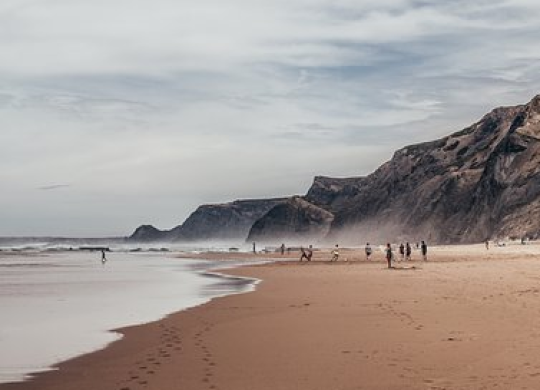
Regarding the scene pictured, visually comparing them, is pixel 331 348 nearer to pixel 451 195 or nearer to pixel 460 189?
pixel 460 189

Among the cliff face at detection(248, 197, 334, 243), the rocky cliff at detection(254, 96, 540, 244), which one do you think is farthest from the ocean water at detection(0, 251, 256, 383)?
the cliff face at detection(248, 197, 334, 243)

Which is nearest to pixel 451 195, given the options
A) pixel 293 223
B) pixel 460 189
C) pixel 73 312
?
pixel 460 189

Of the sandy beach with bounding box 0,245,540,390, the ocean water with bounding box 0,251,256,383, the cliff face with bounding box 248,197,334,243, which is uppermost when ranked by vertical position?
the cliff face with bounding box 248,197,334,243

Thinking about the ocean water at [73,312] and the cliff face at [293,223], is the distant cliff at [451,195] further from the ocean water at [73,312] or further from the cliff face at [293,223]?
the ocean water at [73,312]

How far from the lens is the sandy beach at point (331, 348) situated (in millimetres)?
9555

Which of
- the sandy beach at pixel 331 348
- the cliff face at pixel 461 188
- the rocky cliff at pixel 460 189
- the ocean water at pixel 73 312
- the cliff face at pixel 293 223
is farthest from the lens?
the cliff face at pixel 293 223

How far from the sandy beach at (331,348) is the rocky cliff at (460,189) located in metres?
64.3

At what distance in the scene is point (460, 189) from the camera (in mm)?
108500

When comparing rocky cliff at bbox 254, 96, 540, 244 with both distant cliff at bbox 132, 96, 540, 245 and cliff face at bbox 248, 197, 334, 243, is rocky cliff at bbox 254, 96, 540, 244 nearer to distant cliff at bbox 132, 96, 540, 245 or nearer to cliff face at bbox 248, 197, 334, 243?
distant cliff at bbox 132, 96, 540, 245

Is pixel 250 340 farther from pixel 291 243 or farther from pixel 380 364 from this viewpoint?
pixel 291 243

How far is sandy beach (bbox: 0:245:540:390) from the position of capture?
9555mm

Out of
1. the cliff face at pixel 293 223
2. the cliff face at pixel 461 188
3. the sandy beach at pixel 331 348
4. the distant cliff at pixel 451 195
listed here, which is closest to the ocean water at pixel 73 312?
the sandy beach at pixel 331 348

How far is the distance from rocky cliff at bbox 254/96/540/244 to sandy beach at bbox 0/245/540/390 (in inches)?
2533

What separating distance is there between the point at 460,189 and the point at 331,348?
100500 mm
